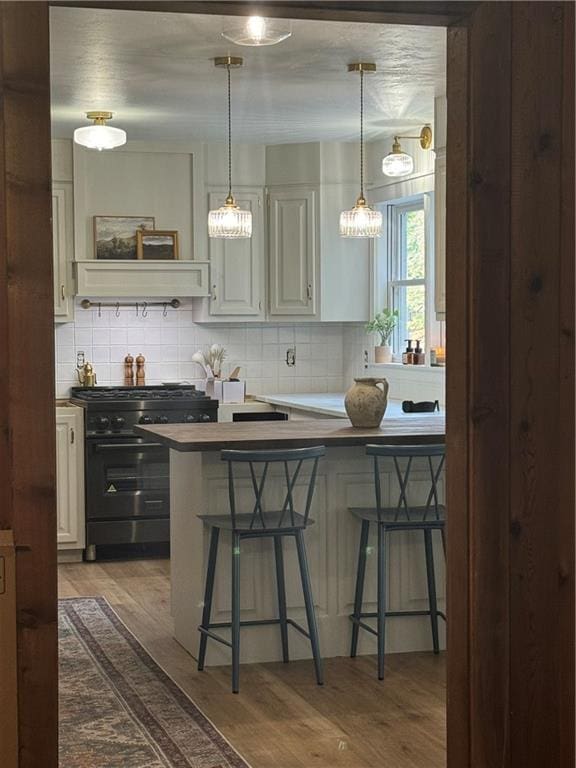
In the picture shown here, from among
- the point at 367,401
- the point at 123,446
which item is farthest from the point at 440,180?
the point at 123,446

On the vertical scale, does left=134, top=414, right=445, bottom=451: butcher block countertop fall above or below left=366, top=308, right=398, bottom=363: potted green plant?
below

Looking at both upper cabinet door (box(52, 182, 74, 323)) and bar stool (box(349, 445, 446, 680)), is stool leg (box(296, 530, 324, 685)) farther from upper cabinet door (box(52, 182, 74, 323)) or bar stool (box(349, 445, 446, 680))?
upper cabinet door (box(52, 182, 74, 323))

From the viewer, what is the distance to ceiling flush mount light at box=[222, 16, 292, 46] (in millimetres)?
4574

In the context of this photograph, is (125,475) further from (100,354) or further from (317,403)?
(317,403)

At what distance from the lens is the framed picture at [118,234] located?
7781 mm

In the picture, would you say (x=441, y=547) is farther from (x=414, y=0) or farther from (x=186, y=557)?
(x=414, y=0)

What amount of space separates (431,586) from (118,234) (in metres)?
3.58

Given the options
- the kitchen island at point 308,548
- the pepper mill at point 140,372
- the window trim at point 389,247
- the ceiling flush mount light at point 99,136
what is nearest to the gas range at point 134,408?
the pepper mill at point 140,372

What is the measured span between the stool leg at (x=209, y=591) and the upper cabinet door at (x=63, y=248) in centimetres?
312

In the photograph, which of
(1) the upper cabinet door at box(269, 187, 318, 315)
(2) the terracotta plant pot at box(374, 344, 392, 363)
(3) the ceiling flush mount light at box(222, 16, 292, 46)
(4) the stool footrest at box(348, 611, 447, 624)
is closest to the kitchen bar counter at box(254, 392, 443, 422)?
(2) the terracotta plant pot at box(374, 344, 392, 363)

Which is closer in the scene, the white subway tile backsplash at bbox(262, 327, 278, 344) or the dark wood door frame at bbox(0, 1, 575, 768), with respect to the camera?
the dark wood door frame at bbox(0, 1, 575, 768)

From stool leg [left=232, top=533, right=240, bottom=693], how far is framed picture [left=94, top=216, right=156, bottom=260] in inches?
136

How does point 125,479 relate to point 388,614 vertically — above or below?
above

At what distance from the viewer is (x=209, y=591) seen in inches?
196
